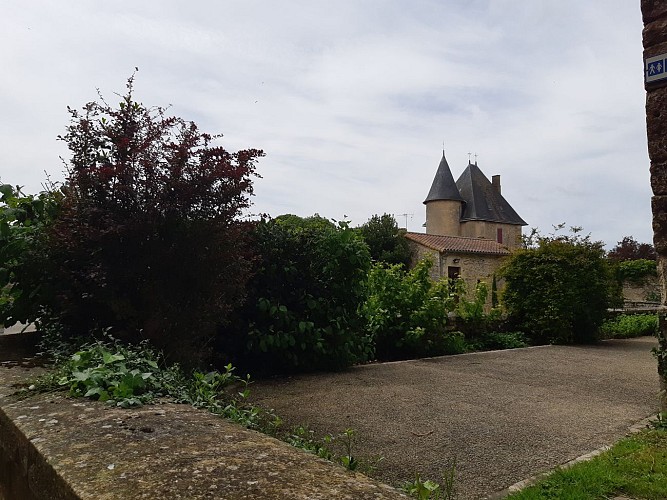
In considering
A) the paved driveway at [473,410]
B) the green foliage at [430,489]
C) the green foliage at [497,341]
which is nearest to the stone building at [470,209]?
the green foliage at [497,341]

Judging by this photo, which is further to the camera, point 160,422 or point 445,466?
point 445,466

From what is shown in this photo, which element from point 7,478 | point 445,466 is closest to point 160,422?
point 7,478

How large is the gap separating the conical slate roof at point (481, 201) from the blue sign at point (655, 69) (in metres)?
39.0

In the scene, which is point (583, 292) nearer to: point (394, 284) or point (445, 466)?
point (394, 284)

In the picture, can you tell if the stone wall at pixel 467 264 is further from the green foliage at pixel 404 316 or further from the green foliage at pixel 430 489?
the green foliage at pixel 430 489

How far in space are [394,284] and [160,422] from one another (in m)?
7.18

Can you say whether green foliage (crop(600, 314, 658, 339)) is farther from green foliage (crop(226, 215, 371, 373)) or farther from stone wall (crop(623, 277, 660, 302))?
stone wall (crop(623, 277, 660, 302))

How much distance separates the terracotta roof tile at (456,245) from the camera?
84.4 ft

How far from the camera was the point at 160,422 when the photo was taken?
78.5 inches

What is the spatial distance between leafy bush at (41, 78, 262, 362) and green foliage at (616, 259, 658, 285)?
23526 millimetres

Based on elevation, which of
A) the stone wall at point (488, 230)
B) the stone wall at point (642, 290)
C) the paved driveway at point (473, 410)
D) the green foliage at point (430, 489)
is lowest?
the paved driveway at point (473, 410)

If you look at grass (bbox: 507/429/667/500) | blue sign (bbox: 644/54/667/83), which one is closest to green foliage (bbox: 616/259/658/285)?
blue sign (bbox: 644/54/667/83)

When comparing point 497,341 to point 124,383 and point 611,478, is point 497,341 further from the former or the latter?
point 124,383

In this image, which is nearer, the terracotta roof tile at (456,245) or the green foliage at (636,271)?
the green foliage at (636,271)
